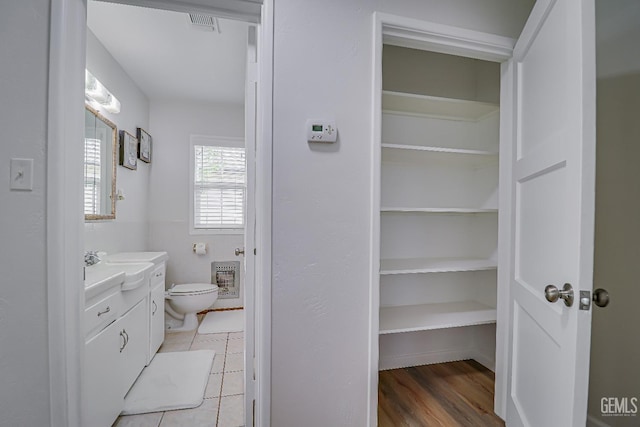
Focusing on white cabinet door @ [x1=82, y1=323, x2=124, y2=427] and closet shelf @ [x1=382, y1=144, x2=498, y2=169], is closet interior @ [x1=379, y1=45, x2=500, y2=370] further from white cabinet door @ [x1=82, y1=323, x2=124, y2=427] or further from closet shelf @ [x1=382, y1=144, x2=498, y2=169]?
white cabinet door @ [x1=82, y1=323, x2=124, y2=427]

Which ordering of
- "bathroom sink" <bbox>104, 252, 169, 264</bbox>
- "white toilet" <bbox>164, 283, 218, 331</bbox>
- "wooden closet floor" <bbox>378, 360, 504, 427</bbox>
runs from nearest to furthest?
1. "wooden closet floor" <bbox>378, 360, 504, 427</bbox>
2. "bathroom sink" <bbox>104, 252, 169, 264</bbox>
3. "white toilet" <bbox>164, 283, 218, 331</bbox>

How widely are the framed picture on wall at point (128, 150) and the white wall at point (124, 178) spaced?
0.18 feet

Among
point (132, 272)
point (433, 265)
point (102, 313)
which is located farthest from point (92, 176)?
point (433, 265)

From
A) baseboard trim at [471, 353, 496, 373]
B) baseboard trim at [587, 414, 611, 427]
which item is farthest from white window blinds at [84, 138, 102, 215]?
baseboard trim at [587, 414, 611, 427]

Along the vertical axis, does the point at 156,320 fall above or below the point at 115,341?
below

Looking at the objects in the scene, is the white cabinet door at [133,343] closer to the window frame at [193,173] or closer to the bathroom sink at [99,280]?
the bathroom sink at [99,280]

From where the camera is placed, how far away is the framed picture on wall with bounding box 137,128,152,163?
9.87 ft

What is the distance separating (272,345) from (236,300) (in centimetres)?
256

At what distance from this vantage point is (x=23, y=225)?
104cm

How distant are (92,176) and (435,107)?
8.35 feet

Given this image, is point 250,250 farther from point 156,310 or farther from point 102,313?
point 156,310

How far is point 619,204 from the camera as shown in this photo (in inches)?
55.5

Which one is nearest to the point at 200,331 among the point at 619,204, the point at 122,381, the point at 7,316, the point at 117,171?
the point at 122,381

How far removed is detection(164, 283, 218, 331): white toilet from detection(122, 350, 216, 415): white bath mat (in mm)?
520
